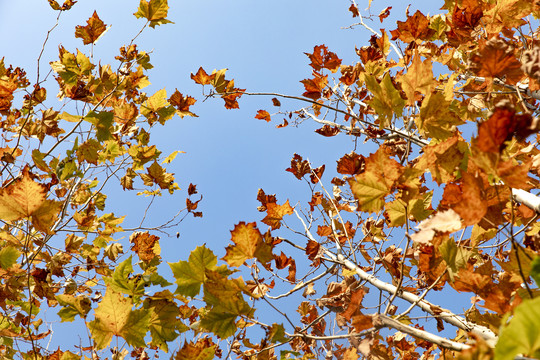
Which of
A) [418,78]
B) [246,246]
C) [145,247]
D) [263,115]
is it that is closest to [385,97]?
[418,78]

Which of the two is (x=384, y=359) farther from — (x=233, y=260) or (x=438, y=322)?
(x=233, y=260)

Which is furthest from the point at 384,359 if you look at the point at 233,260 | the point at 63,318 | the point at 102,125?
the point at 102,125

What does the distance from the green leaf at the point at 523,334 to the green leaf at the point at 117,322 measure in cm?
119

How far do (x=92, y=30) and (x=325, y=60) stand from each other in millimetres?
1879

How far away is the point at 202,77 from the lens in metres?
2.68

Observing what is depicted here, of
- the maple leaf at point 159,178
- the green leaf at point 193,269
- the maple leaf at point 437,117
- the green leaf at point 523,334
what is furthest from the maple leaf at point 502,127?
the maple leaf at point 159,178

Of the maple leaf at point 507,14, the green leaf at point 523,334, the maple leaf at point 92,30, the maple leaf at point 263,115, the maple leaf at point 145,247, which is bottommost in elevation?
the green leaf at point 523,334

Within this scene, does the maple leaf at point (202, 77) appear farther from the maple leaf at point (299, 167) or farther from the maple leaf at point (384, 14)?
the maple leaf at point (384, 14)

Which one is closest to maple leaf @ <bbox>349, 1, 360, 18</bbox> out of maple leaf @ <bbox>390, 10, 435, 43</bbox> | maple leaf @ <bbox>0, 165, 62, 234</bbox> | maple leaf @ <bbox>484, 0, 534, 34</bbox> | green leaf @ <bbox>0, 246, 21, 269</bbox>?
maple leaf @ <bbox>390, 10, 435, 43</bbox>

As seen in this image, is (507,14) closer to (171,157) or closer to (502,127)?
(502,127)

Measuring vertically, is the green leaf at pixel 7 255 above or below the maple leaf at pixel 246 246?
above

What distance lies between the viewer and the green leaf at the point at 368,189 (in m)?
1.09

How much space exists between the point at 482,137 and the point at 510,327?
378 millimetres

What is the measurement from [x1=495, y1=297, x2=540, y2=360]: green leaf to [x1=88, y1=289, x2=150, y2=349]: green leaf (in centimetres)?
119
